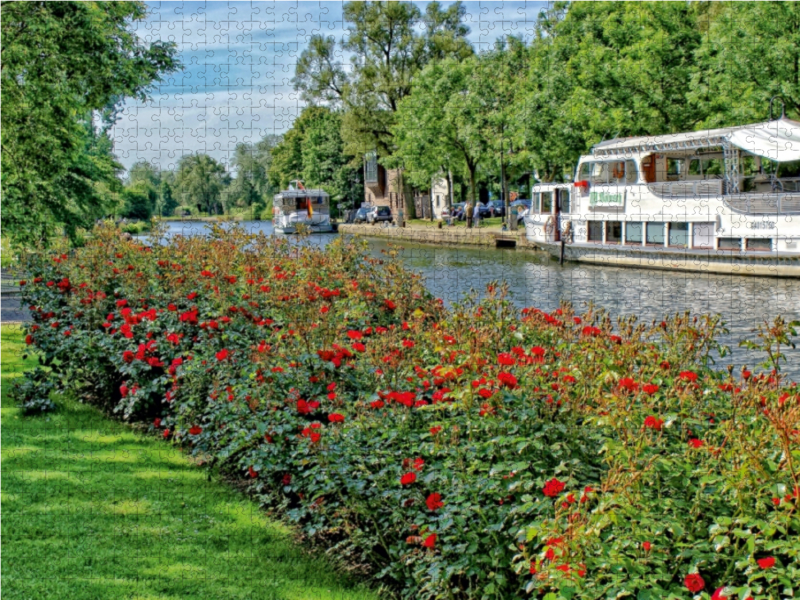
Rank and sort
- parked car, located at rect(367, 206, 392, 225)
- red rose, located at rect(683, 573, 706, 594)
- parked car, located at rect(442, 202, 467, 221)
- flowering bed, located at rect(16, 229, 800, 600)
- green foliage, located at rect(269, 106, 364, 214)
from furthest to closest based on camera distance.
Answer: parked car, located at rect(367, 206, 392, 225) < parked car, located at rect(442, 202, 467, 221) < green foliage, located at rect(269, 106, 364, 214) < flowering bed, located at rect(16, 229, 800, 600) < red rose, located at rect(683, 573, 706, 594)

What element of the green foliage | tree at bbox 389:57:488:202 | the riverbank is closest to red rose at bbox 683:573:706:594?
the green foliage

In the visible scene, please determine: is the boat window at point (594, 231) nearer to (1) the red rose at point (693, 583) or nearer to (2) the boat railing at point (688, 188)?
(2) the boat railing at point (688, 188)

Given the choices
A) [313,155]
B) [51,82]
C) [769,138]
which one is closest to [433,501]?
[51,82]

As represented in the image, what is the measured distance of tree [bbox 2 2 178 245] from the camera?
993 cm

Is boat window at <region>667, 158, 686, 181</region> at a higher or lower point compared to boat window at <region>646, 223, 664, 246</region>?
higher

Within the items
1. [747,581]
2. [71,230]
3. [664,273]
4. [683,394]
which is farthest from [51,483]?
[664,273]

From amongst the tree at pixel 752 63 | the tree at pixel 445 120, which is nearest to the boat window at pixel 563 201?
the tree at pixel 752 63

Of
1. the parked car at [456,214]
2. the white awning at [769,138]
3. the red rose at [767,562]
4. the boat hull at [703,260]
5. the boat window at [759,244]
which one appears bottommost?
the boat hull at [703,260]

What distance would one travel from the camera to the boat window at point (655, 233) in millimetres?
27516

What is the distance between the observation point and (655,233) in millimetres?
27719

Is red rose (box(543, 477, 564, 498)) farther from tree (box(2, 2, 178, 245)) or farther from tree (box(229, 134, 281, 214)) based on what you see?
tree (box(2, 2, 178, 245))

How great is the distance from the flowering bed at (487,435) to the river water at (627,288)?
473 cm

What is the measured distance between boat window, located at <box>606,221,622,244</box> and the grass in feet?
80.3

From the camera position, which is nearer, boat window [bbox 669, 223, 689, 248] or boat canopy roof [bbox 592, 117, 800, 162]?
boat canopy roof [bbox 592, 117, 800, 162]
